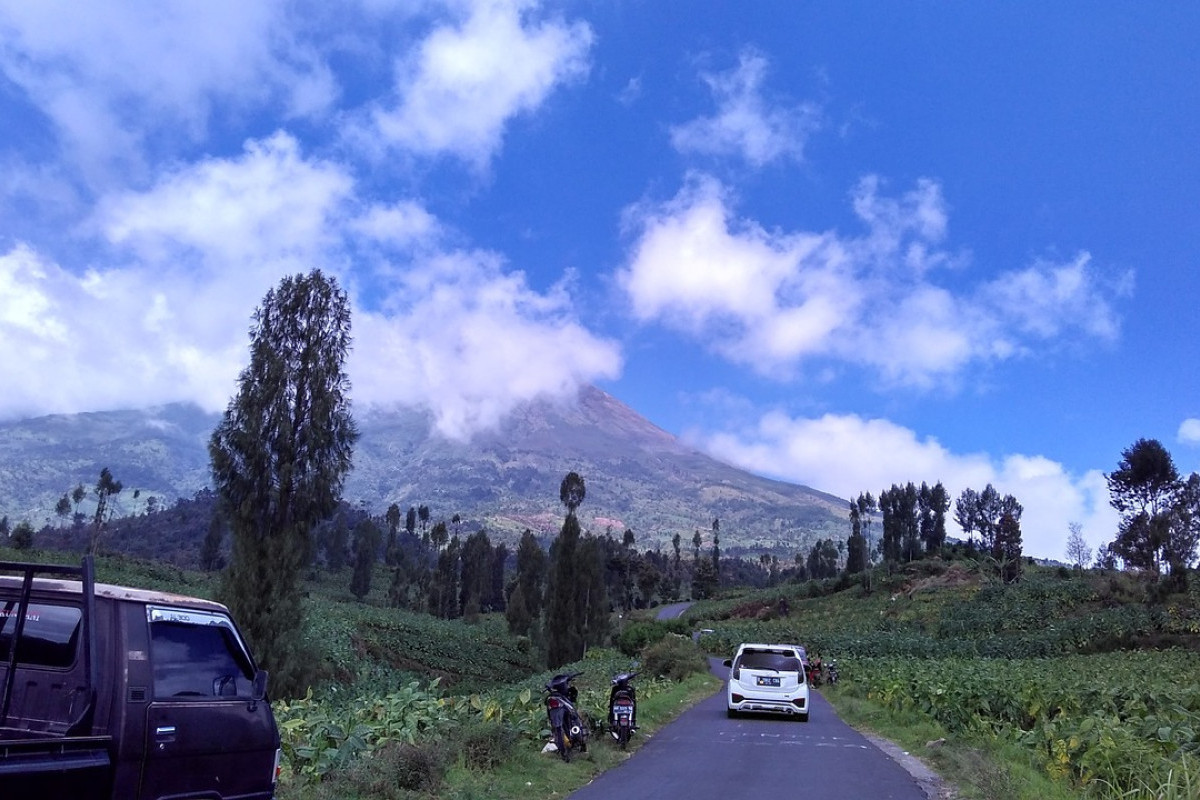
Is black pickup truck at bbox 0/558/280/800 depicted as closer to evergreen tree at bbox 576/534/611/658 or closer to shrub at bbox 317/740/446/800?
shrub at bbox 317/740/446/800

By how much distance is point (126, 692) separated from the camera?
464 cm

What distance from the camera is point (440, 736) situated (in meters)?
9.98

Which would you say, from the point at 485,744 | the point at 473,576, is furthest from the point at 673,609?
the point at 485,744

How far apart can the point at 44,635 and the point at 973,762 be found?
10705 millimetres

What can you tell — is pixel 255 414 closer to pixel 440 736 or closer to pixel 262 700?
pixel 440 736

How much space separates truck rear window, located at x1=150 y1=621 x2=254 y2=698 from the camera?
16.6ft

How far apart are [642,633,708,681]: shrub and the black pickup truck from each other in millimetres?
25091

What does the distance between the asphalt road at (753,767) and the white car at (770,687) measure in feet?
1.96

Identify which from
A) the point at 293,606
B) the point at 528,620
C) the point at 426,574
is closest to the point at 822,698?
the point at 293,606

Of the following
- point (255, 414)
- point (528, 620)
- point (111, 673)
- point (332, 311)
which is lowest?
point (528, 620)

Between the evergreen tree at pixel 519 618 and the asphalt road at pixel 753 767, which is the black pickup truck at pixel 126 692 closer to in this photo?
the asphalt road at pixel 753 767

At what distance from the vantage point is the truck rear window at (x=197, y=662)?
5055 millimetres

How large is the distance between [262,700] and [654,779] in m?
5.88

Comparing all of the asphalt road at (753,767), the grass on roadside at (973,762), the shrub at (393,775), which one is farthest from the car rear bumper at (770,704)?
the shrub at (393,775)
